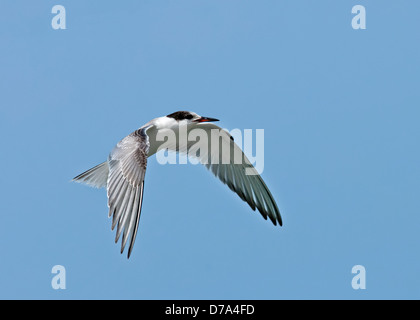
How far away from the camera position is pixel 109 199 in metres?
6.65

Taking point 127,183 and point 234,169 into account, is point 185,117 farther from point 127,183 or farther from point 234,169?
point 127,183

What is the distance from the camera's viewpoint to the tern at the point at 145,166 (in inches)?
266

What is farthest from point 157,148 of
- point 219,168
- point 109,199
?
A: point 109,199

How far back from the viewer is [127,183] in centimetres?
693

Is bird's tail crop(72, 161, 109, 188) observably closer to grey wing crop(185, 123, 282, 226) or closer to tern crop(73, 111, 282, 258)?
tern crop(73, 111, 282, 258)

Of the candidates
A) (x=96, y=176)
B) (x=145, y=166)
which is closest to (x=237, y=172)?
(x=96, y=176)

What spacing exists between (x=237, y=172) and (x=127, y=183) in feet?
8.78

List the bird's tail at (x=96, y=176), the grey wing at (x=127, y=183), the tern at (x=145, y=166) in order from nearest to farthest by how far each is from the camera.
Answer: the grey wing at (x=127, y=183), the tern at (x=145, y=166), the bird's tail at (x=96, y=176)

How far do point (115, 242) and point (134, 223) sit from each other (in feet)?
1.00

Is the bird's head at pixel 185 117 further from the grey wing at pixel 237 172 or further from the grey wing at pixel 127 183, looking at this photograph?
the grey wing at pixel 127 183

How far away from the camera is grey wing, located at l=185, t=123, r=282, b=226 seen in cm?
904

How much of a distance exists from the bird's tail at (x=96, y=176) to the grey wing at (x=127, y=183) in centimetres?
120

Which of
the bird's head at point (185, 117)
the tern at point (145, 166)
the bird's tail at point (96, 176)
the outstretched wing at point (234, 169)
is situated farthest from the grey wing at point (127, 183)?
the outstretched wing at point (234, 169)
